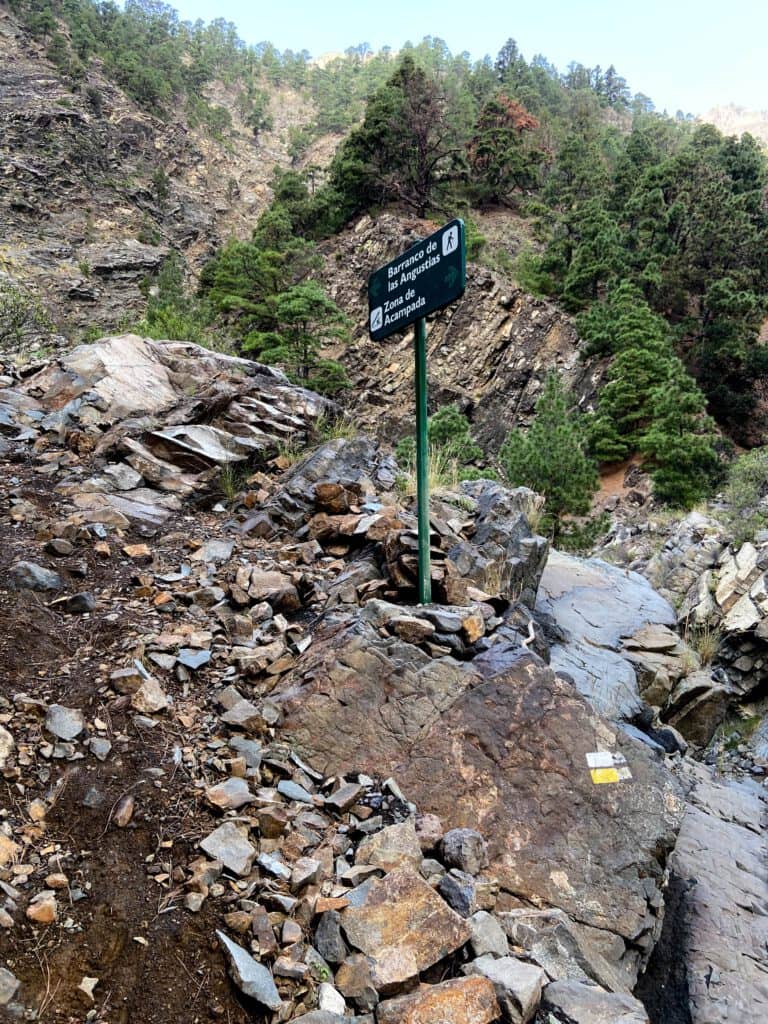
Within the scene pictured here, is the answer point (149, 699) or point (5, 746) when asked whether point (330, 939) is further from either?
point (5, 746)

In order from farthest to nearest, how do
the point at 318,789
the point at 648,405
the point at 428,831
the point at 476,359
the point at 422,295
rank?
the point at 476,359 < the point at 648,405 < the point at 422,295 < the point at 318,789 < the point at 428,831

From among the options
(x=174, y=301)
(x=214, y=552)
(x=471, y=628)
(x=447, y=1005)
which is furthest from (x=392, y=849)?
(x=174, y=301)

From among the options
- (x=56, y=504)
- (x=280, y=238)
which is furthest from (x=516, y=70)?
(x=56, y=504)

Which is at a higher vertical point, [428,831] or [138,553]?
[428,831]

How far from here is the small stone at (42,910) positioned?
2113 mm

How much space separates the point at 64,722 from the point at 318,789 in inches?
50.5

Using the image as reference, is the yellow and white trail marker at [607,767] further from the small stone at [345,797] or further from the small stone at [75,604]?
the small stone at [75,604]

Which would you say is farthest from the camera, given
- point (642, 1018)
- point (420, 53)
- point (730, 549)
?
point (420, 53)

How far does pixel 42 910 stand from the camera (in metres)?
2.13

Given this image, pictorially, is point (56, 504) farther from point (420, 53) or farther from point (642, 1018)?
point (420, 53)

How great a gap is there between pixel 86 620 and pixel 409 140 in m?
32.2

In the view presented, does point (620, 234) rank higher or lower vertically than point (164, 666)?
higher

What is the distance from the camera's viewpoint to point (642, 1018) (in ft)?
7.36

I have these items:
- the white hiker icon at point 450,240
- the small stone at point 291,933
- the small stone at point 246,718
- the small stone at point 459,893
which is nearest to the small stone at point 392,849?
the small stone at point 459,893
